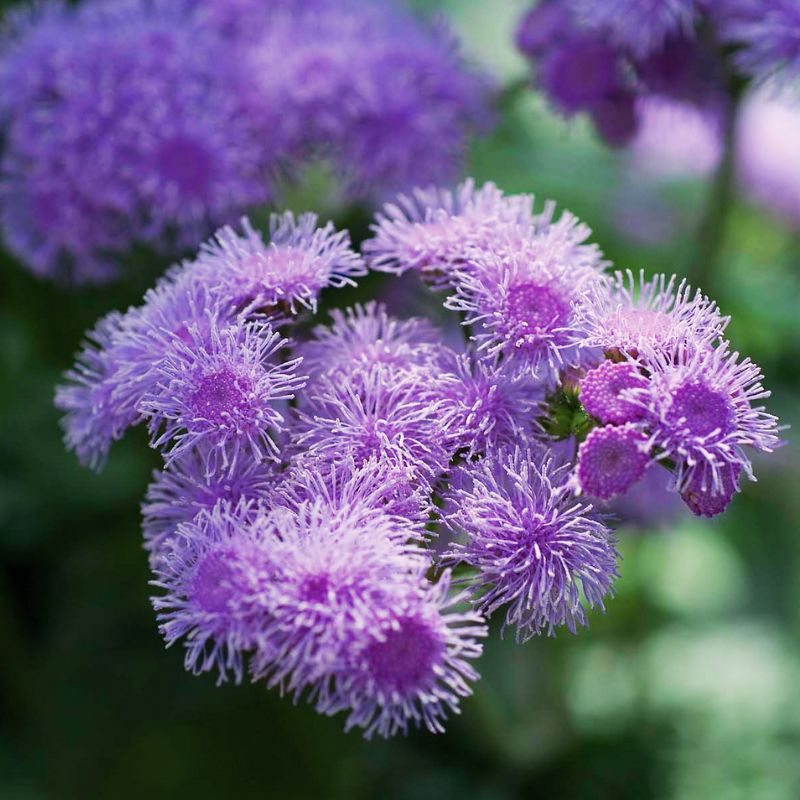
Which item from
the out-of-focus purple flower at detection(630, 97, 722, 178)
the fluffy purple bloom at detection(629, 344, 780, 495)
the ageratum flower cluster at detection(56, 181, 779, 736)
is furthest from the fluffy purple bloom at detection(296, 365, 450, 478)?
the out-of-focus purple flower at detection(630, 97, 722, 178)

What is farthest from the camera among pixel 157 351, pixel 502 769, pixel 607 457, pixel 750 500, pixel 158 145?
pixel 750 500

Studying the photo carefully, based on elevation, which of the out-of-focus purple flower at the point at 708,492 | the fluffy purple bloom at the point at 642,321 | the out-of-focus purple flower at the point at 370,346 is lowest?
the out-of-focus purple flower at the point at 370,346

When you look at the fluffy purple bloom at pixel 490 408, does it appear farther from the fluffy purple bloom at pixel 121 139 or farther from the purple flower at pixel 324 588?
the fluffy purple bloom at pixel 121 139

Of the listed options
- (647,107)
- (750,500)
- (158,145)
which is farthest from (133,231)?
(750,500)

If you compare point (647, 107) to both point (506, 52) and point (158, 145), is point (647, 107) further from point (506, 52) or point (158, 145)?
point (506, 52)

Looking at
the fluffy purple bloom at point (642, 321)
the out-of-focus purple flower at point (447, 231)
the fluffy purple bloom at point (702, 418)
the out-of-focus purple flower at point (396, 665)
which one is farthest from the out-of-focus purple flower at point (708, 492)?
the out-of-focus purple flower at point (447, 231)

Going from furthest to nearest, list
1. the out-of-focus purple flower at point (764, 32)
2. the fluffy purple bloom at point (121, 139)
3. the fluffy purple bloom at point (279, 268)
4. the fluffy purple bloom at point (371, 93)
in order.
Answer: the fluffy purple bloom at point (371, 93), the fluffy purple bloom at point (121, 139), the out-of-focus purple flower at point (764, 32), the fluffy purple bloom at point (279, 268)

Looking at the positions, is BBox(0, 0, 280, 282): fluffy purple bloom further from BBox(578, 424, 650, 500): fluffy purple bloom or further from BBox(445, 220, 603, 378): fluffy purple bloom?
BBox(578, 424, 650, 500): fluffy purple bloom
